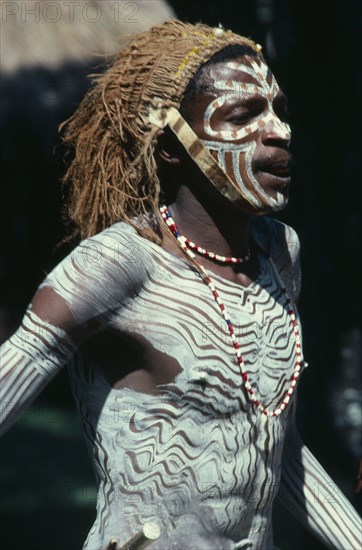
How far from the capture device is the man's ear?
9.98 feet

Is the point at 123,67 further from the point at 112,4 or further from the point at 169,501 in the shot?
the point at 112,4

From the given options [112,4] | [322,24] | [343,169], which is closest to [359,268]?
[343,169]

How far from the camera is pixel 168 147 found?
3070mm

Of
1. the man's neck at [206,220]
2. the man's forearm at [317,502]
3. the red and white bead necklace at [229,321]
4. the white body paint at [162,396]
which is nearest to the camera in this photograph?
the white body paint at [162,396]

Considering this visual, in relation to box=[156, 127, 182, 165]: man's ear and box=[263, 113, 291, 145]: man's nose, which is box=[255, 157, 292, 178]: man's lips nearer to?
box=[263, 113, 291, 145]: man's nose

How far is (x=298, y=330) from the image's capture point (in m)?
3.19

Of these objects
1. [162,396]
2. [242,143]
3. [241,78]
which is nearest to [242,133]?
[242,143]

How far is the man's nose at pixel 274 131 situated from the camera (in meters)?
3.01

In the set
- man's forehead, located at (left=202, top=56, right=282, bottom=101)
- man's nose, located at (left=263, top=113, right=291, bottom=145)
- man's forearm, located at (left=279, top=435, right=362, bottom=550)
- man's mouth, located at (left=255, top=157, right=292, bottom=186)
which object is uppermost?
man's forehead, located at (left=202, top=56, right=282, bottom=101)

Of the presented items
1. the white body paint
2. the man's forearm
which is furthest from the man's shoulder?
the man's forearm

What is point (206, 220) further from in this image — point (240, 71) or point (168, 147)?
Result: point (240, 71)

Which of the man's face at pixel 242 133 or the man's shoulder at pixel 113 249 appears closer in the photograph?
the man's shoulder at pixel 113 249

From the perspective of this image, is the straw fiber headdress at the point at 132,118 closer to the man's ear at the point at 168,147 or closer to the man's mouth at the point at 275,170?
the man's ear at the point at 168,147

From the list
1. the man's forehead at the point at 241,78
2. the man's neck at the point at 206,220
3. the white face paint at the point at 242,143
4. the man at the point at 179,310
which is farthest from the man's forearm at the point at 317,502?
the man's forehead at the point at 241,78
